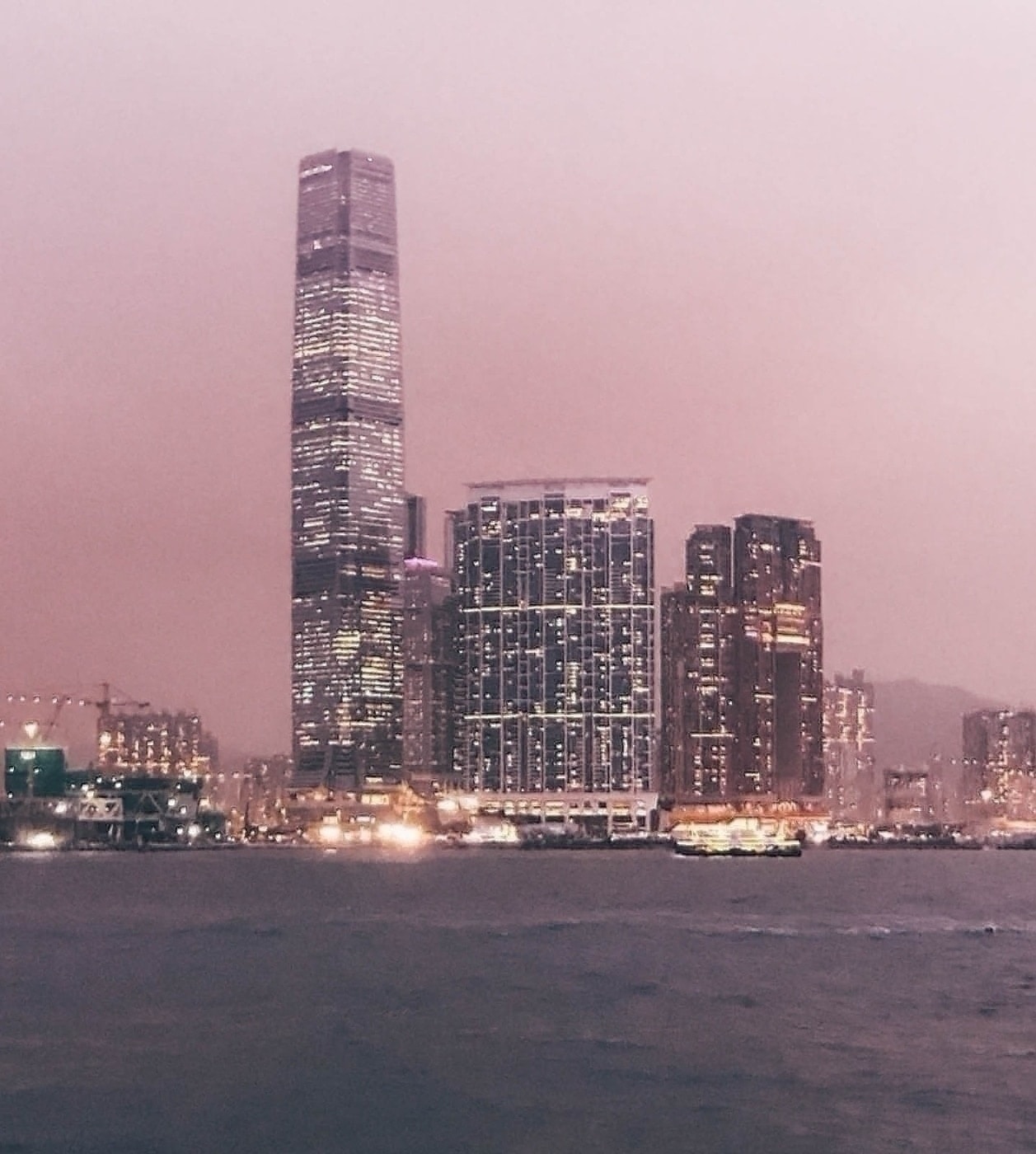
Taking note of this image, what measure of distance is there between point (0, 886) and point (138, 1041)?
377ft

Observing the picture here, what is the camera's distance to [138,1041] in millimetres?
57562

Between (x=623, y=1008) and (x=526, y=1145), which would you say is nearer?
(x=526, y=1145)

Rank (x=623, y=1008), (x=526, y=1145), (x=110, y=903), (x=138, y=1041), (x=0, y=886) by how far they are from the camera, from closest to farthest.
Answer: (x=526, y=1145) → (x=138, y=1041) → (x=623, y=1008) → (x=110, y=903) → (x=0, y=886)

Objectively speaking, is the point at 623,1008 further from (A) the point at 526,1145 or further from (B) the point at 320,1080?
(A) the point at 526,1145

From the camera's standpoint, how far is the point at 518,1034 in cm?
5956

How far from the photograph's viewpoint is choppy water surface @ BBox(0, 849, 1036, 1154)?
43.9m

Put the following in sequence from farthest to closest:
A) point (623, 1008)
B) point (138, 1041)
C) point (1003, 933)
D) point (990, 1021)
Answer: point (1003, 933)
point (623, 1008)
point (990, 1021)
point (138, 1041)

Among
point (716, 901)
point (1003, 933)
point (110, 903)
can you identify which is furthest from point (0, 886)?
point (1003, 933)

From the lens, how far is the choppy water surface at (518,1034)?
4394cm

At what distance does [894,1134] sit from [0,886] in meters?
135

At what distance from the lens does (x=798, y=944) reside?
92.8 m

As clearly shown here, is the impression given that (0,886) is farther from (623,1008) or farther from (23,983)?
(623,1008)

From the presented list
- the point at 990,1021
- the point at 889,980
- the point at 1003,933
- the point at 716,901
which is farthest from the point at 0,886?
the point at 990,1021

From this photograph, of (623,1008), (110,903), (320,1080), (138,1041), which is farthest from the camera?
(110,903)
